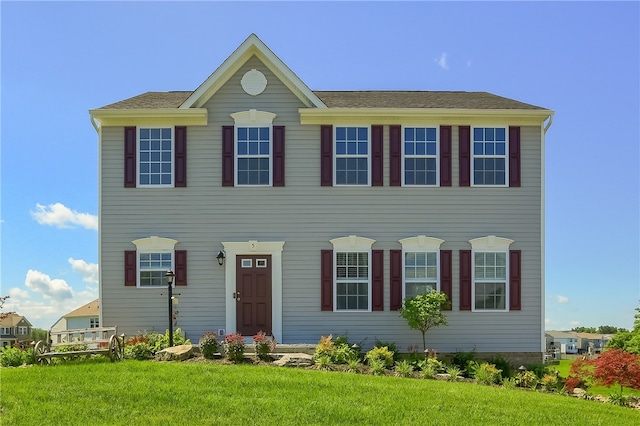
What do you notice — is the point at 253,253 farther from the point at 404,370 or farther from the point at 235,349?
the point at 404,370

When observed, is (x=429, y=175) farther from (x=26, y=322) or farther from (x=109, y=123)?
(x=26, y=322)

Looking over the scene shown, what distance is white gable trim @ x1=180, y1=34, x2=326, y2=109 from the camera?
617 inches

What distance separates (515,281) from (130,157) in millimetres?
10793

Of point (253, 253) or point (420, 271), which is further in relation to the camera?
point (420, 271)

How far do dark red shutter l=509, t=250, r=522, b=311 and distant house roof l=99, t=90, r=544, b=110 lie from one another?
4068mm

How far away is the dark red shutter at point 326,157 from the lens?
52.1ft

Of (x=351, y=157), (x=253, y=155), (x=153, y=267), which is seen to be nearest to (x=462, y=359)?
(x=351, y=157)

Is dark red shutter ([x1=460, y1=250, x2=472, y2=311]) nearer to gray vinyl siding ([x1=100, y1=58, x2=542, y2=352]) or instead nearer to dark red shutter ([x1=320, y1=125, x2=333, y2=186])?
gray vinyl siding ([x1=100, y1=58, x2=542, y2=352])

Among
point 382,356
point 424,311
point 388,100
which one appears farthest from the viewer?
point 388,100

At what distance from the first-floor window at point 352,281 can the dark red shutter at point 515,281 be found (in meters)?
3.86

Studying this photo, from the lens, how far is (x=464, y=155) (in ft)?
52.9

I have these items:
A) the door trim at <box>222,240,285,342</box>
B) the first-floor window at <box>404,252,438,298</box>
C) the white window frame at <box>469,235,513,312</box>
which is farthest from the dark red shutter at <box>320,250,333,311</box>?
the white window frame at <box>469,235,513,312</box>

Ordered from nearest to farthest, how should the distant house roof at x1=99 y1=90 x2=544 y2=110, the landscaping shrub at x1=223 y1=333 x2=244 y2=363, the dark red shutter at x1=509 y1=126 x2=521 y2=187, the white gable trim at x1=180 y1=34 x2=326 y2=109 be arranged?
1. the landscaping shrub at x1=223 y1=333 x2=244 y2=363
2. the white gable trim at x1=180 y1=34 x2=326 y2=109
3. the dark red shutter at x1=509 y1=126 x2=521 y2=187
4. the distant house roof at x1=99 y1=90 x2=544 y2=110

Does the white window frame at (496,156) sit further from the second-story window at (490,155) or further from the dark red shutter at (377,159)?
the dark red shutter at (377,159)
